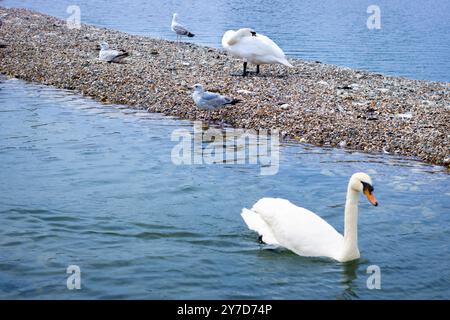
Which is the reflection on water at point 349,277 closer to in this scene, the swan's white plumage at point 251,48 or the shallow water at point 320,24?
the swan's white plumage at point 251,48

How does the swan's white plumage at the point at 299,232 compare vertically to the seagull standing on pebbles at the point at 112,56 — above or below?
below

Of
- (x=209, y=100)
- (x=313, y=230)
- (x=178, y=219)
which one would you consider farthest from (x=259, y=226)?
(x=209, y=100)

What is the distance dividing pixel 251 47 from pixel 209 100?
13.4 feet

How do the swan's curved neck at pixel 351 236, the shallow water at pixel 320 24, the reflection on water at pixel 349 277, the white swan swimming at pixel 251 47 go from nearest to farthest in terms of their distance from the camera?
the reflection on water at pixel 349 277, the swan's curved neck at pixel 351 236, the white swan swimming at pixel 251 47, the shallow water at pixel 320 24

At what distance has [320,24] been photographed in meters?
42.3

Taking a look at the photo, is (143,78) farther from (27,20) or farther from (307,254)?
(27,20)

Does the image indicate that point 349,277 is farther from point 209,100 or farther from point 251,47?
point 251,47

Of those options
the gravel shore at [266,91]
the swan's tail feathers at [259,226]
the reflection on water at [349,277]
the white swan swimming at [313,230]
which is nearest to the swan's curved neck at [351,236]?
the white swan swimming at [313,230]

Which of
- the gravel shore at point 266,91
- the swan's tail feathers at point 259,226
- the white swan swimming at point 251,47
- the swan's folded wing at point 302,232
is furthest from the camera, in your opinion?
the white swan swimming at point 251,47

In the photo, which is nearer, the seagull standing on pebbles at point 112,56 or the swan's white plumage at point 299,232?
the swan's white plumage at point 299,232

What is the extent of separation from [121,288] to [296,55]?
71.7 feet

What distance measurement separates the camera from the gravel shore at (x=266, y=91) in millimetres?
15281

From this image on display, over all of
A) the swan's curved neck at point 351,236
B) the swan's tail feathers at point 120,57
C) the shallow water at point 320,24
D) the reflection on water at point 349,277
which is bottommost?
the reflection on water at point 349,277

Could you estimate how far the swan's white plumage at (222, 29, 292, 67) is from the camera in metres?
19.7
